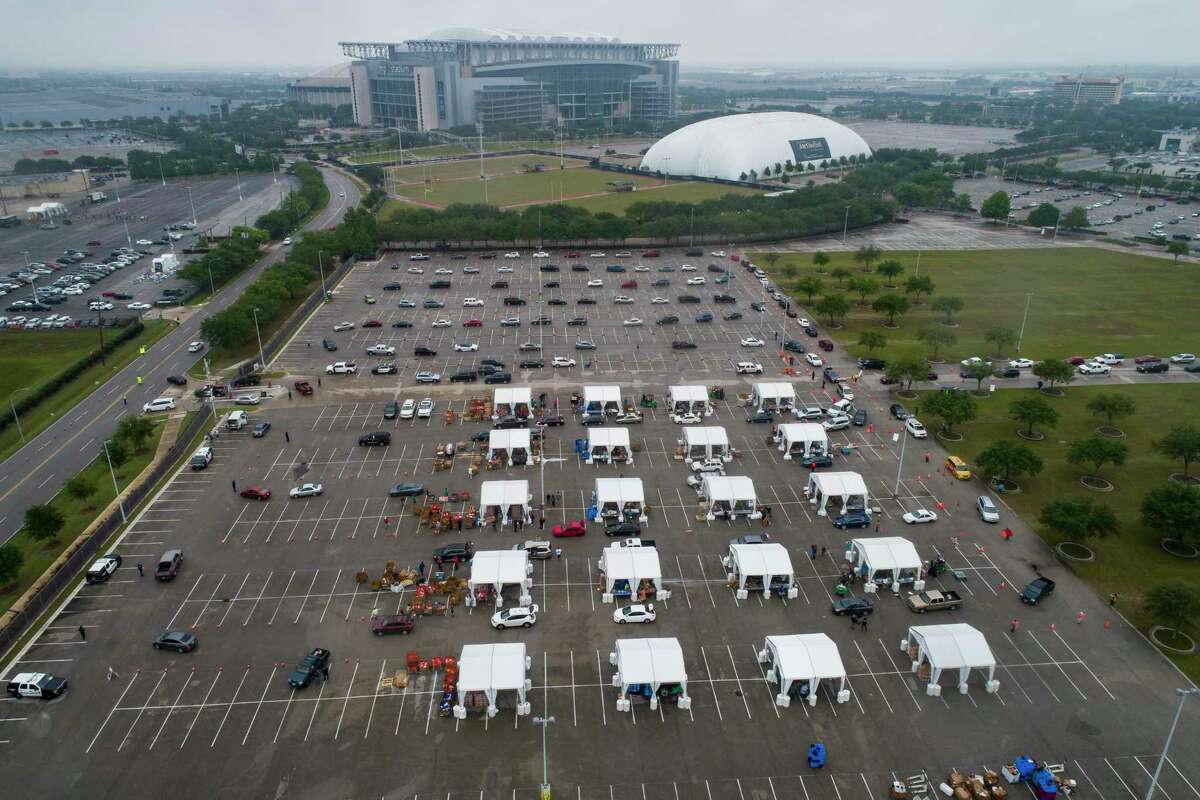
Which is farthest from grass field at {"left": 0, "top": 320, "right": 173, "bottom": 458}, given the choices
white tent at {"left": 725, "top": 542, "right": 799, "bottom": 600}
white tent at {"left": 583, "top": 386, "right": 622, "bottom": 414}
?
white tent at {"left": 725, "top": 542, "right": 799, "bottom": 600}

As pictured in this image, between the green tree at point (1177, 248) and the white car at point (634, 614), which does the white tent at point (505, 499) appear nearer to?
the white car at point (634, 614)

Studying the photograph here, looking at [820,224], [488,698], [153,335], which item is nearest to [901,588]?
[488,698]

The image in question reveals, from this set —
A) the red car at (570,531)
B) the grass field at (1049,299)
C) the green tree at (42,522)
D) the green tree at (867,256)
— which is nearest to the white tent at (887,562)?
the red car at (570,531)

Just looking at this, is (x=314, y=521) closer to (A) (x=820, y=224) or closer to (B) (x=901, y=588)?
(B) (x=901, y=588)

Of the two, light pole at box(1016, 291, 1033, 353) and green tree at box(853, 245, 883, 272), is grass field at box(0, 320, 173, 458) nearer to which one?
green tree at box(853, 245, 883, 272)

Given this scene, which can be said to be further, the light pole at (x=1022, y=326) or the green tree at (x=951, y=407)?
the light pole at (x=1022, y=326)

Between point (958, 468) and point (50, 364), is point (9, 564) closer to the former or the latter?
point (50, 364)
